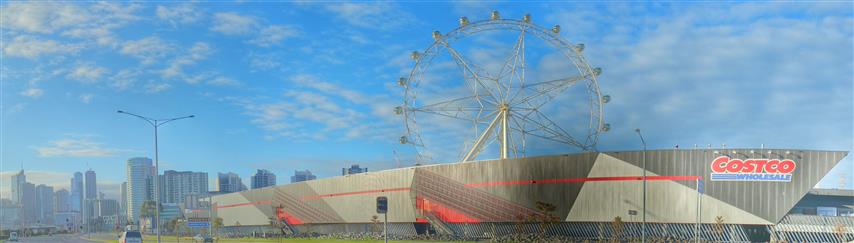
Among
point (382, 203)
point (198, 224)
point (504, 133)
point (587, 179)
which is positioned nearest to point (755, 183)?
point (587, 179)

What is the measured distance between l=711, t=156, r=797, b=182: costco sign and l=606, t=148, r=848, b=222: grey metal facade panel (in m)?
0.31

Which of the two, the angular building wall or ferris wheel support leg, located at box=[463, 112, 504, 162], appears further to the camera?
ferris wheel support leg, located at box=[463, 112, 504, 162]

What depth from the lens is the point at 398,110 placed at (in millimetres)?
75500

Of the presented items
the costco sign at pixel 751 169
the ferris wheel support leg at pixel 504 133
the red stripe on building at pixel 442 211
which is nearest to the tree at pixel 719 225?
the costco sign at pixel 751 169

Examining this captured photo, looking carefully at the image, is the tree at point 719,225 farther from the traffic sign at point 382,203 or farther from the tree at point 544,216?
the traffic sign at point 382,203

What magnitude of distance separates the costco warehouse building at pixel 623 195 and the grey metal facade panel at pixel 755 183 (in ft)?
0.24

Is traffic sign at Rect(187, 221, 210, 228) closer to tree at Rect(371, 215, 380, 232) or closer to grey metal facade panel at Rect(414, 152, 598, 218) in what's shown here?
tree at Rect(371, 215, 380, 232)

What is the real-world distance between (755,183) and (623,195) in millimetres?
10199

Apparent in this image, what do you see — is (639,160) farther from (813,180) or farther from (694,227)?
(813,180)

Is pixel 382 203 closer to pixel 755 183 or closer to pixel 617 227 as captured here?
pixel 617 227

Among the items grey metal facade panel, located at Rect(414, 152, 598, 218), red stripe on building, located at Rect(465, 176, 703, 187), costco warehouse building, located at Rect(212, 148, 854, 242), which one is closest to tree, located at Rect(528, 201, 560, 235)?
costco warehouse building, located at Rect(212, 148, 854, 242)

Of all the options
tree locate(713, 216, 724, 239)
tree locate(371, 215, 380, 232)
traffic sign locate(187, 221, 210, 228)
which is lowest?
tree locate(371, 215, 380, 232)

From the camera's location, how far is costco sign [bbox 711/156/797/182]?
55.9 metres

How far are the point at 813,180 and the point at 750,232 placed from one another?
5.94 m
